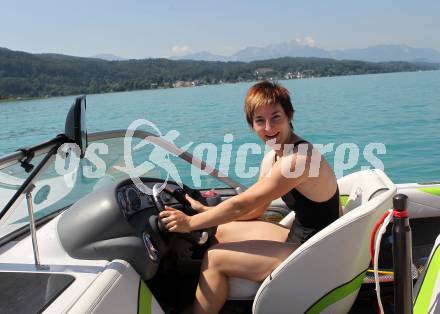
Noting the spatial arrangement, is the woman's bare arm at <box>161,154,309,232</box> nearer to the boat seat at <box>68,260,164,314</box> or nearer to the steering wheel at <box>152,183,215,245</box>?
the steering wheel at <box>152,183,215,245</box>

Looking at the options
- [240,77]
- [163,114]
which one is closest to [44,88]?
[163,114]

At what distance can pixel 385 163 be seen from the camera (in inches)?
385

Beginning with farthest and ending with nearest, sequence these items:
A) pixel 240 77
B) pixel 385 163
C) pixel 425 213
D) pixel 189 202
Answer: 1. pixel 240 77
2. pixel 385 163
3. pixel 425 213
4. pixel 189 202

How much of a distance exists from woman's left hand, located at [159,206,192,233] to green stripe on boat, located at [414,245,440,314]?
0.81 metres

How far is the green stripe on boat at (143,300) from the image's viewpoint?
140 cm

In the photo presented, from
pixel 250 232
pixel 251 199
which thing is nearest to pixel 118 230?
pixel 251 199

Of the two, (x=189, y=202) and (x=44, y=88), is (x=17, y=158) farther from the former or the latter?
(x=44, y=88)

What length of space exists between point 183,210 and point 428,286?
0.93 metres

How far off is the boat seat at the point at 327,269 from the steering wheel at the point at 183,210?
0.25 metres

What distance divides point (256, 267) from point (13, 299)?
81 cm

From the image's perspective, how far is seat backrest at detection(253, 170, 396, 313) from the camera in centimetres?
151

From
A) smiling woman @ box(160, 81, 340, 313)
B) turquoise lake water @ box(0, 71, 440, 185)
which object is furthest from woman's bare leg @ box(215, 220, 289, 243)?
turquoise lake water @ box(0, 71, 440, 185)

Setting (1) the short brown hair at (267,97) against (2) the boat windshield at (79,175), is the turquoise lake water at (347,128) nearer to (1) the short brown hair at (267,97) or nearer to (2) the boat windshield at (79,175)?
(2) the boat windshield at (79,175)

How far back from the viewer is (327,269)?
5.14ft
